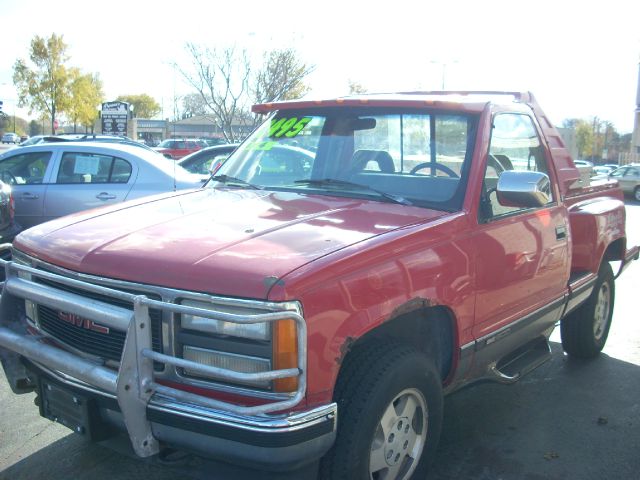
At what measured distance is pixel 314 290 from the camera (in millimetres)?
2549

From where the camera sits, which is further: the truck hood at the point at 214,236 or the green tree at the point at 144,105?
the green tree at the point at 144,105

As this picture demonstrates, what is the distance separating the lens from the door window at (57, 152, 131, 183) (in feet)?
28.2

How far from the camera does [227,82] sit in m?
25.5

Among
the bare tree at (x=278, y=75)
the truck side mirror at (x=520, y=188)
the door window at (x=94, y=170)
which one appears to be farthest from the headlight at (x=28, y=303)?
the bare tree at (x=278, y=75)

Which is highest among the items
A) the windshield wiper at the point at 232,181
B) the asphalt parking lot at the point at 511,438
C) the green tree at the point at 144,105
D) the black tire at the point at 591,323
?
the green tree at the point at 144,105

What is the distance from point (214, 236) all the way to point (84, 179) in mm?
6208

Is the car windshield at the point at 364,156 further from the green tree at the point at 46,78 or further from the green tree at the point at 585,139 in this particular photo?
the green tree at the point at 585,139

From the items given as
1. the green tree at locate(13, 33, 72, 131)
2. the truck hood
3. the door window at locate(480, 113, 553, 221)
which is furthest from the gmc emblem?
the green tree at locate(13, 33, 72, 131)

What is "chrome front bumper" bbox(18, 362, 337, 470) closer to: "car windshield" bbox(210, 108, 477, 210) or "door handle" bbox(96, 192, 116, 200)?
"car windshield" bbox(210, 108, 477, 210)

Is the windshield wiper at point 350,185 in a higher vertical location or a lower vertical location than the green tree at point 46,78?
lower

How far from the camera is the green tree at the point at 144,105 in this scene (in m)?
94.6

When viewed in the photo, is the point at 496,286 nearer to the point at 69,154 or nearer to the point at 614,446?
the point at 614,446

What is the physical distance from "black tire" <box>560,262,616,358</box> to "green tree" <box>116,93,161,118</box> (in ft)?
307

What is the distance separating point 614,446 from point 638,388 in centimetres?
112
